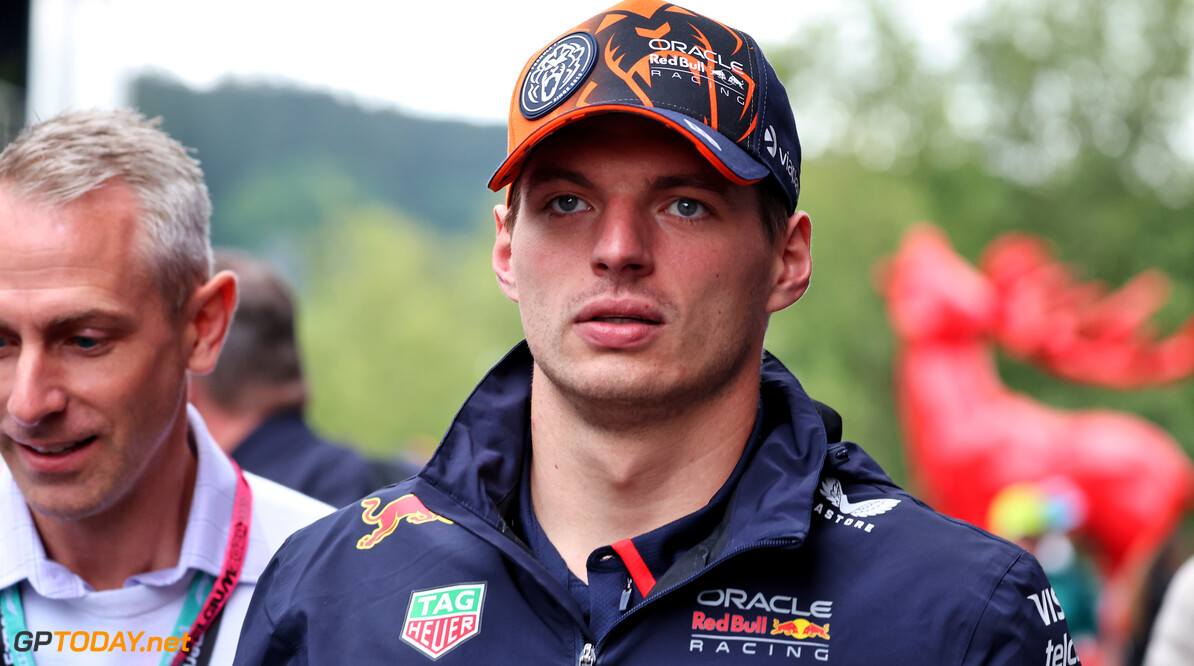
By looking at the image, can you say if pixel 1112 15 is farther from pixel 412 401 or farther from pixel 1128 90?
pixel 412 401

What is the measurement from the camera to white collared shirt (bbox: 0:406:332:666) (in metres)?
2.11

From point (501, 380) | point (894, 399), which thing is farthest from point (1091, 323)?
point (501, 380)

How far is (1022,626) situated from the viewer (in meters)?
1.60

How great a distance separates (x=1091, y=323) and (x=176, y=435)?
8.52 m

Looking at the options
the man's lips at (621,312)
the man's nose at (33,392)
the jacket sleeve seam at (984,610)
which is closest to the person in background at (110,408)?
the man's nose at (33,392)

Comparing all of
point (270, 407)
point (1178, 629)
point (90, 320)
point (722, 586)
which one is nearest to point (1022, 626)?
point (722, 586)

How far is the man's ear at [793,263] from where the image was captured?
1933 millimetres

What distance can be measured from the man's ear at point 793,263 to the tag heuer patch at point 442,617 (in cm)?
67

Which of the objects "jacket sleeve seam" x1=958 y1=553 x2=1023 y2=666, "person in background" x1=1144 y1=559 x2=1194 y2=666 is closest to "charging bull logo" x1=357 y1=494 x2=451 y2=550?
"jacket sleeve seam" x1=958 y1=553 x2=1023 y2=666

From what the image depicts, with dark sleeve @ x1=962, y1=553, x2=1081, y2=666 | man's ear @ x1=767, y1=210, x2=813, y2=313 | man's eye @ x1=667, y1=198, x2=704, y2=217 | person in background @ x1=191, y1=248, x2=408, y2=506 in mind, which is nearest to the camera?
dark sleeve @ x1=962, y1=553, x2=1081, y2=666

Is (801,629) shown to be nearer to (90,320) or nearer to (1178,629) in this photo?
(90,320)

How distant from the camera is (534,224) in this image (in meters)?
1.86

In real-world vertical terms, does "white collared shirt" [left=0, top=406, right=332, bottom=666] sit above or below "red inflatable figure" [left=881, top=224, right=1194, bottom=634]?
above

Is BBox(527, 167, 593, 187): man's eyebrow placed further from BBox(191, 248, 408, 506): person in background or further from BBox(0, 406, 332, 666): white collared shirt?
BBox(191, 248, 408, 506): person in background
